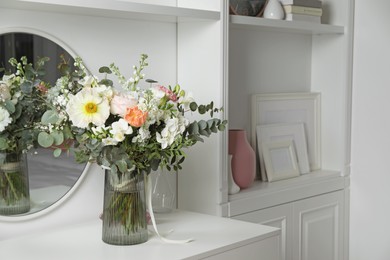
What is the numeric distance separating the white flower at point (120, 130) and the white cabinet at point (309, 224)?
3.16 ft

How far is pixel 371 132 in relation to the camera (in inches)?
125

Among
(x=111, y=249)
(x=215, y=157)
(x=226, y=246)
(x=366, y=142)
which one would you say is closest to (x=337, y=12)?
(x=366, y=142)

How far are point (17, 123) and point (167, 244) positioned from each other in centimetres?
61

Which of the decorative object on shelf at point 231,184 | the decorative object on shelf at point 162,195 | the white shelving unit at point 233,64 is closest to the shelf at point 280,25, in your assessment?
the white shelving unit at point 233,64

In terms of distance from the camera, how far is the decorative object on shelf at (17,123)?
1929 millimetres

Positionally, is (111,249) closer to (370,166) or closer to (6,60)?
(6,60)

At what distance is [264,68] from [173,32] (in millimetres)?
646

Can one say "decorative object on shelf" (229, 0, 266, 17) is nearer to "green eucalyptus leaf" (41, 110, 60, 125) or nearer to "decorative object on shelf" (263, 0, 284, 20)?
"decorative object on shelf" (263, 0, 284, 20)

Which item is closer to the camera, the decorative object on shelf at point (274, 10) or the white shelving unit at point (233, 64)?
the white shelving unit at point (233, 64)

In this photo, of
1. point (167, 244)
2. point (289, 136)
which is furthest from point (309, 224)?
point (167, 244)

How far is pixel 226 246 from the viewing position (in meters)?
2.05

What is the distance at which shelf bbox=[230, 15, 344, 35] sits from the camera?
2.61m

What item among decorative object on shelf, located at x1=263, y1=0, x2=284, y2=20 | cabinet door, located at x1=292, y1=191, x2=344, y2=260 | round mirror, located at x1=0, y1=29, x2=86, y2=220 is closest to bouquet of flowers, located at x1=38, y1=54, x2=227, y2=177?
round mirror, located at x1=0, y1=29, x2=86, y2=220

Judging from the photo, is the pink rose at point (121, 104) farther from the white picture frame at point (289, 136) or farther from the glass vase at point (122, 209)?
the white picture frame at point (289, 136)
